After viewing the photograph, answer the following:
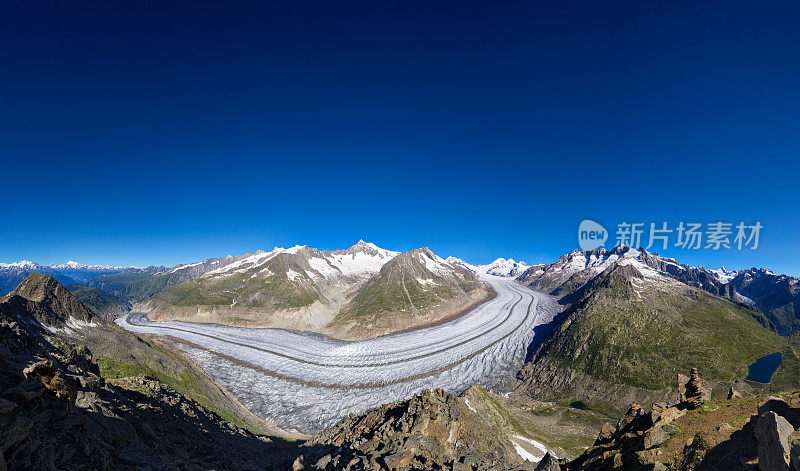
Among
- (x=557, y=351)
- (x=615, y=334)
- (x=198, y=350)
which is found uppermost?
(x=615, y=334)

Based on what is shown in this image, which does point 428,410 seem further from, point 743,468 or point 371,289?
point 371,289

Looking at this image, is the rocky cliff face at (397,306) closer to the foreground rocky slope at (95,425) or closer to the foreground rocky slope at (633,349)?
the foreground rocky slope at (633,349)

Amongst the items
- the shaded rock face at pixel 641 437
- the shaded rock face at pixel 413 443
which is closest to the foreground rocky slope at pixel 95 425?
the shaded rock face at pixel 413 443

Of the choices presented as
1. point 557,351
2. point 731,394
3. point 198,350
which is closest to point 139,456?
point 731,394

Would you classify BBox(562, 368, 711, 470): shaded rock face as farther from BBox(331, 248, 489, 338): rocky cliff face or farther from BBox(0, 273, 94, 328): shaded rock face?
BBox(331, 248, 489, 338): rocky cliff face

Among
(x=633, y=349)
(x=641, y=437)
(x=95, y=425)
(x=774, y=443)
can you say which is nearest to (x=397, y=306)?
(x=633, y=349)

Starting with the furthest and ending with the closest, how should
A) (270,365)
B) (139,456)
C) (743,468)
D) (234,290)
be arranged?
(234,290)
(270,365)
(139,456)
(743,468)

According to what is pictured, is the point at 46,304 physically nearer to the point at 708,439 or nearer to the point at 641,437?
the point at 641,437
